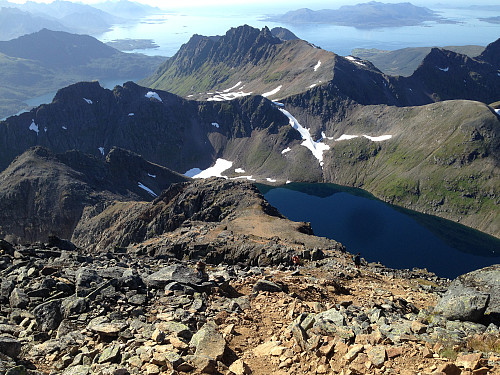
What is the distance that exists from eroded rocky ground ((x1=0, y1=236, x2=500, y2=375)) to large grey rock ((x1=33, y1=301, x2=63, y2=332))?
0.06 meters

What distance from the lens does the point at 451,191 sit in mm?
177500

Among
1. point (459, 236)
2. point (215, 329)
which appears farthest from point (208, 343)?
point (459, 236)

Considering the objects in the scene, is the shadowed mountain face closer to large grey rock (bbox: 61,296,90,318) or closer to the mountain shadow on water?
the mountain shadow on water

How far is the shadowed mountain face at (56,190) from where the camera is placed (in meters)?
115

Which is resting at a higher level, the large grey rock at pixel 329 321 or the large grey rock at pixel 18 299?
the large grey rock at pixel 329 321

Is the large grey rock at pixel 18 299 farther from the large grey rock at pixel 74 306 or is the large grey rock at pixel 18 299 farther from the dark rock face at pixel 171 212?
the dark rock face at pixel 171 212

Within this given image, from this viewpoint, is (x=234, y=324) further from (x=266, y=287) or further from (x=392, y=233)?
(x=392, y=233)

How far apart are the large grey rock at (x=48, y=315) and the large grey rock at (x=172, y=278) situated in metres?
5.31

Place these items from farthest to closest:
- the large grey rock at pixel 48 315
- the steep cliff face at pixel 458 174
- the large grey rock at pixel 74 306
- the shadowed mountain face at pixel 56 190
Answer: the steep cliff face at pixel 458 174 < the shadowed mountain face at pixel 56 190 < the large grey rock at pixel 74 306 < the large grey rock at pixel 48 315

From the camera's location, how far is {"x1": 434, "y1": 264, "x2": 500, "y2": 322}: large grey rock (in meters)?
19.4

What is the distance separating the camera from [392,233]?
155 m

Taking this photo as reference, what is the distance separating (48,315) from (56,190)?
11330 centimetres

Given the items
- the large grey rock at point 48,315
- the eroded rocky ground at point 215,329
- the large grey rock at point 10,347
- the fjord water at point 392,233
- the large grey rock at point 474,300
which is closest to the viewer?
the eroded rocky ground at point 215,329

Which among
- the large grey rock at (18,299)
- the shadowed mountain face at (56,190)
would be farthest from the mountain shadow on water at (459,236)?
the large grey rock at (18,299)
